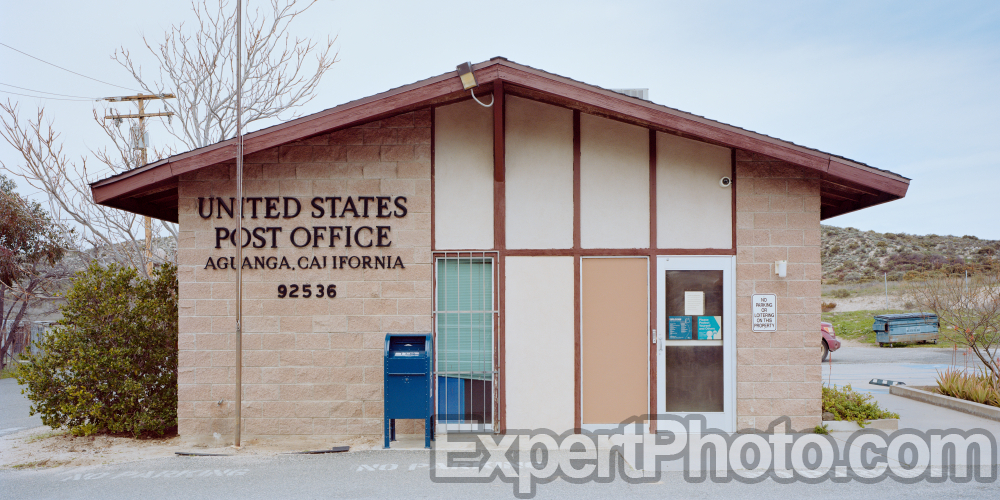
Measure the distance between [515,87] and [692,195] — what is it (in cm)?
254

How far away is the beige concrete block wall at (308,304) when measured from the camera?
7.23 metres

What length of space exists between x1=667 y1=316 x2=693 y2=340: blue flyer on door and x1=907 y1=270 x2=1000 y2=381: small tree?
217 inches

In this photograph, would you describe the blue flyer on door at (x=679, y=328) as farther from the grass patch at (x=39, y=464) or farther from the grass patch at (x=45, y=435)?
the grass patch at (x=45, y=435)

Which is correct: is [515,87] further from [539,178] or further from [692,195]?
[692,195]

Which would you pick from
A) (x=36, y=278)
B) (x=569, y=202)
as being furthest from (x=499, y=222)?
(x=36, y=278)

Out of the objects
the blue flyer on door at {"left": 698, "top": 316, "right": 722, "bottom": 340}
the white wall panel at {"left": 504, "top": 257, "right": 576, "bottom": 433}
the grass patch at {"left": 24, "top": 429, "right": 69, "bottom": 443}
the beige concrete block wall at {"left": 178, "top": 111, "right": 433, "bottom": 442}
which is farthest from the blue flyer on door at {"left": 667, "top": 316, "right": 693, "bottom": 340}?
the grass patch at {"left": 24, "top": 429, "right": 69, "bottom": 443}

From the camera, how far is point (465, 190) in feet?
24.2

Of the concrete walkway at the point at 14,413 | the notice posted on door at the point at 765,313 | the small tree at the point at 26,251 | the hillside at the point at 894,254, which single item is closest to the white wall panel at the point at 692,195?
the notice posted on door at the point at 765,313

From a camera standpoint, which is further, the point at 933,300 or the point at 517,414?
the point at 933,300

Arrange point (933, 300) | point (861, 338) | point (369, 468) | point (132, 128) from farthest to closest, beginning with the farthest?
point (861, 338) → point (132, 128) → point (933, 300) → point (369, 468)

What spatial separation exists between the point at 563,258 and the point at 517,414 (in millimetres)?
1992

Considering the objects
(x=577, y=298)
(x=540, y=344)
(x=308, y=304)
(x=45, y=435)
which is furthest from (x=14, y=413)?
(x=577, y=298)

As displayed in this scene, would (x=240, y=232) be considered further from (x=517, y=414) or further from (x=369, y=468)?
(x=517, y=414)

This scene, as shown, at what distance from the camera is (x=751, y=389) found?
7309 millimetres
